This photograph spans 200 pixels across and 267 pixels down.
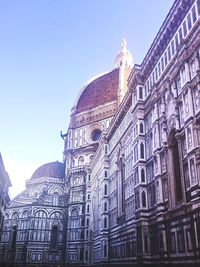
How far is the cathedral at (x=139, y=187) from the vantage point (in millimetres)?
20016

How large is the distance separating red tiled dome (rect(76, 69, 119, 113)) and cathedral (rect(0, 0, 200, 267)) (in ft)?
33.4

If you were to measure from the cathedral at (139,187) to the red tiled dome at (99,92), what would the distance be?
1017cm

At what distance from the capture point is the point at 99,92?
69312 mm

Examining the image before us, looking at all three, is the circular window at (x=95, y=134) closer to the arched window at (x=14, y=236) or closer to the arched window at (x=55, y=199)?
the arched window at (x=55, y=199)

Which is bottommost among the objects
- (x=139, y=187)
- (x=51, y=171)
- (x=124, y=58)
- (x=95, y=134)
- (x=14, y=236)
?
(x=14, y=236)

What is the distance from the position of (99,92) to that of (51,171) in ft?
64.3

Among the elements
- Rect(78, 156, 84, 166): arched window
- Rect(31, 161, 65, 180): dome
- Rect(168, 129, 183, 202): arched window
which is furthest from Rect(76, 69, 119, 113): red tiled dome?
Rect(168, 129, 183, 202): arched window

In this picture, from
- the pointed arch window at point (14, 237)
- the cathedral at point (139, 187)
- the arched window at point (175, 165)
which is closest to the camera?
the cathedral at point (139, 187)

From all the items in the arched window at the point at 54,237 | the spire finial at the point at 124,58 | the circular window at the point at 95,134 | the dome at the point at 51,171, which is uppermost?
the spire finial at the point at 124,58

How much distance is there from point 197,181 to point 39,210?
43.1 metres

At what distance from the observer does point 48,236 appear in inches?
2164

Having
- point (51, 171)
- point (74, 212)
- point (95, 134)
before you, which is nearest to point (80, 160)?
point (95, 134)

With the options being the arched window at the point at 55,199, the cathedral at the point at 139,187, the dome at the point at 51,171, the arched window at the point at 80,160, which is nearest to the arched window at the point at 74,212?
the cathedral at the point at 139,187

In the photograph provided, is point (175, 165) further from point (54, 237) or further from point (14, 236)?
point (14, 236)
